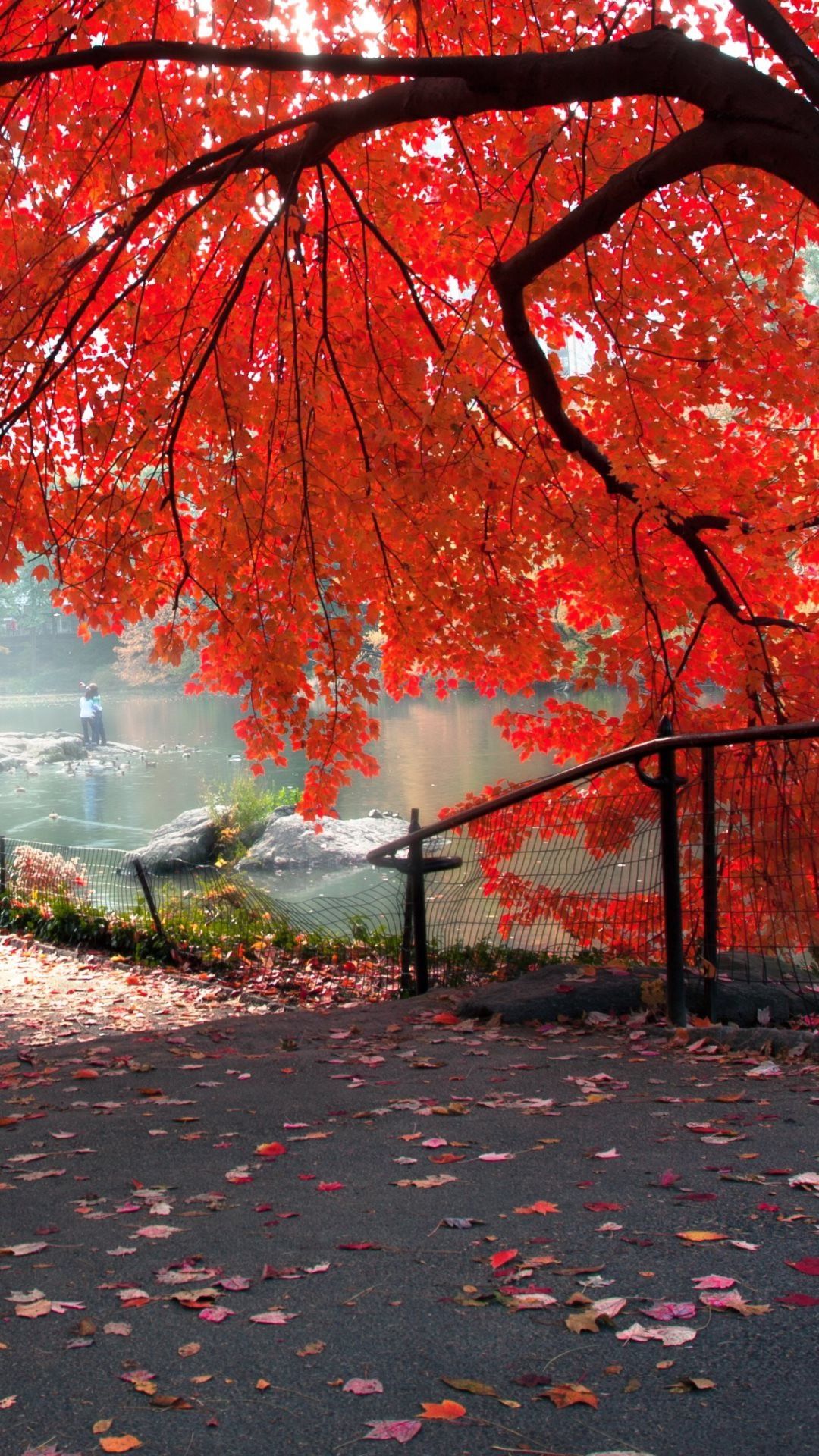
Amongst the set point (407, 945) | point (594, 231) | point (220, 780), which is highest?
point (594, 231)

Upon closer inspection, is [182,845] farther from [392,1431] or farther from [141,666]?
[141,666]

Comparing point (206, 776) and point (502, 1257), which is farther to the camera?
point (206, 776)

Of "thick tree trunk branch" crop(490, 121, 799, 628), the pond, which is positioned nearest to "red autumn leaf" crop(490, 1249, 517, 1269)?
"thick tree trunk branch" crop(490, 121, 799, 628)

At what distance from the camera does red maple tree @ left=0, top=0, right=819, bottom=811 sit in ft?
25.5

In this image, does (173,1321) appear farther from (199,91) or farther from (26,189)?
(199,91)

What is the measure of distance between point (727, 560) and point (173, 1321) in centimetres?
819

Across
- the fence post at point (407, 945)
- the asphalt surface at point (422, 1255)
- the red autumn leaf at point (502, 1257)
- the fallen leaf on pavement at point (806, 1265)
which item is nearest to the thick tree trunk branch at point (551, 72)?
the asphalt surface at point (422, 1255)

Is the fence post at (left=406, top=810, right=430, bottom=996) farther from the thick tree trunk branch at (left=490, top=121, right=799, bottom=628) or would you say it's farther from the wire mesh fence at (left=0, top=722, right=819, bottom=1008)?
the thick tree trunk branch at (left=490, top=121, right=799, bottom=628)

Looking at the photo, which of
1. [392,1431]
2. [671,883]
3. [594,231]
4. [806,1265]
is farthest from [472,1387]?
[594,231]

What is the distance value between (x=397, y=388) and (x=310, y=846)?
471 inches

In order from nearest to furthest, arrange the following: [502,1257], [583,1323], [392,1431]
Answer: [392,1431], [583,1323], [502,1257]

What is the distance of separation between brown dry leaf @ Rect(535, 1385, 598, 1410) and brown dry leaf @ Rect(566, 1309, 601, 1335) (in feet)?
0.73

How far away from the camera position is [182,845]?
20188 millimetres

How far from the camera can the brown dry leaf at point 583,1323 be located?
2611 mm
